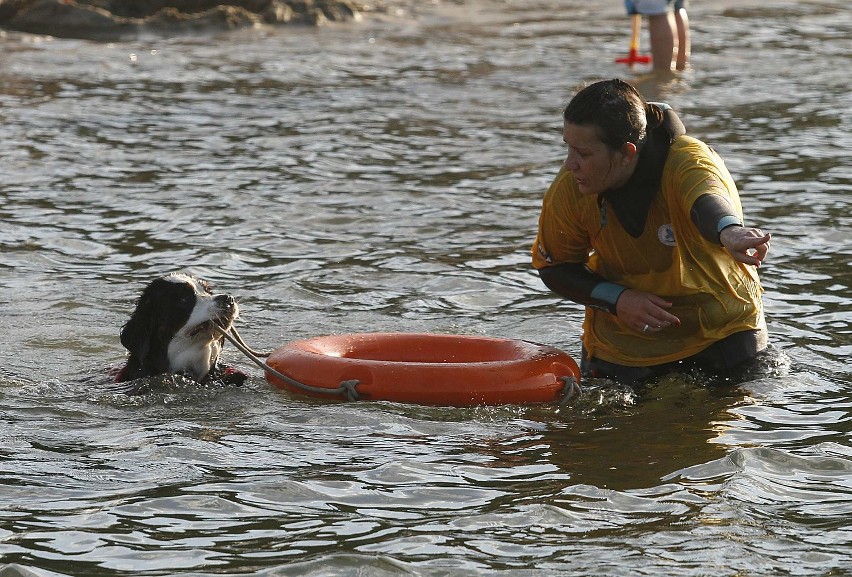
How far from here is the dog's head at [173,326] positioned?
611 centimetres

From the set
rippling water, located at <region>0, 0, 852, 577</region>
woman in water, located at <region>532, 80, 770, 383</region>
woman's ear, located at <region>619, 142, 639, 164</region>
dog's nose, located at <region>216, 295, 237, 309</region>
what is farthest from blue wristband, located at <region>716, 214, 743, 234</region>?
dog's nose, located at <region>216, 295, 237, 309</region>

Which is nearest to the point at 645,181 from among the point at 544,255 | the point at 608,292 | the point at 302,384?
the point at 608,292

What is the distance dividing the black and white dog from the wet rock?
455 inches

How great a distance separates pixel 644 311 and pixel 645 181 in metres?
0.53

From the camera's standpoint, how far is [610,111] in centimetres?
530

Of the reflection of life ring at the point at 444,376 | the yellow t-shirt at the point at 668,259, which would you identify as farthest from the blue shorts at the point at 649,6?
the reflection of life ring at the point at 444,376

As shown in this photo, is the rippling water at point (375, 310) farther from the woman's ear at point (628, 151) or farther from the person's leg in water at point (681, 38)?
the woman's ear at point (628, 151)

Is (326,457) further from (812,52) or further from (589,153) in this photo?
(812,52)

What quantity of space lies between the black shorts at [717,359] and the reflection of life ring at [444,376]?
290mm

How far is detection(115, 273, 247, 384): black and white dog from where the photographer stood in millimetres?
6109

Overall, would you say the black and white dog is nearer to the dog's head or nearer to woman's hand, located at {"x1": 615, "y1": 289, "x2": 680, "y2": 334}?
the dog's head

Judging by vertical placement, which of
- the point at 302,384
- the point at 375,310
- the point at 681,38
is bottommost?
the point at 375,310

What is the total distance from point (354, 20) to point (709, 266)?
44.7 feet

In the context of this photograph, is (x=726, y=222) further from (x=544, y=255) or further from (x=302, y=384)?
(x=302, y=384)
